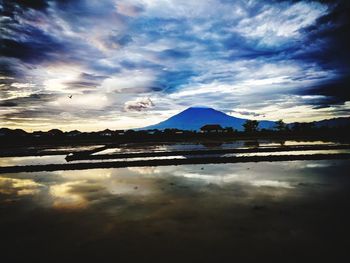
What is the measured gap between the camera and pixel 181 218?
606 centimetres

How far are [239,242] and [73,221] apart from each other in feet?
12.3

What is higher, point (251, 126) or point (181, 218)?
point (251, 126)

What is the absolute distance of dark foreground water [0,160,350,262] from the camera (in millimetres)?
4500

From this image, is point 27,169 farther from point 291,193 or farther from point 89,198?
point 291,193

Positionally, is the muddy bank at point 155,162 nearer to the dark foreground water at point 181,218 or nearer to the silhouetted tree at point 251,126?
the dark foreground water at point 181,218

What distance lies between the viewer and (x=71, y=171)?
13.3 metres

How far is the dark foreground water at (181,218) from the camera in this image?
4.50 metres

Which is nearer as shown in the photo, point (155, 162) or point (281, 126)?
point (155, 162)

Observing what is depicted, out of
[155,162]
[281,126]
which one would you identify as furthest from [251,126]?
[155,162]

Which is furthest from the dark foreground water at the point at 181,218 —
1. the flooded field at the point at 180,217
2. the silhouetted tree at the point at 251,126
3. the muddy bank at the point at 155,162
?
the silhouetted tree at the point at 251,126

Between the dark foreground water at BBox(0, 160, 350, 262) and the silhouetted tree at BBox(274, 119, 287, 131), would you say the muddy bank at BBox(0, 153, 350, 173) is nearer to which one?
the dark foreground water at BBox(0, 160, 350, 262)

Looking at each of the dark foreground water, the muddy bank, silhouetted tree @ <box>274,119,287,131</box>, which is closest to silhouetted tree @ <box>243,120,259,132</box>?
silhouetted tree @ <box>274,119,287,131</box>

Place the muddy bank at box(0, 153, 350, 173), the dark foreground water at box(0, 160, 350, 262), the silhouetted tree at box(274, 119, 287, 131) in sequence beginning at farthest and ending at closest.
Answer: the silhouetted tree at box(274, 119, 287, 131) → the muddy bank at box(0, 153, 350, 173) → the dark foreground water at box(0, 160, 350, 262)

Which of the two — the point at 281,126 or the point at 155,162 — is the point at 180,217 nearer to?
the point at 155,162
